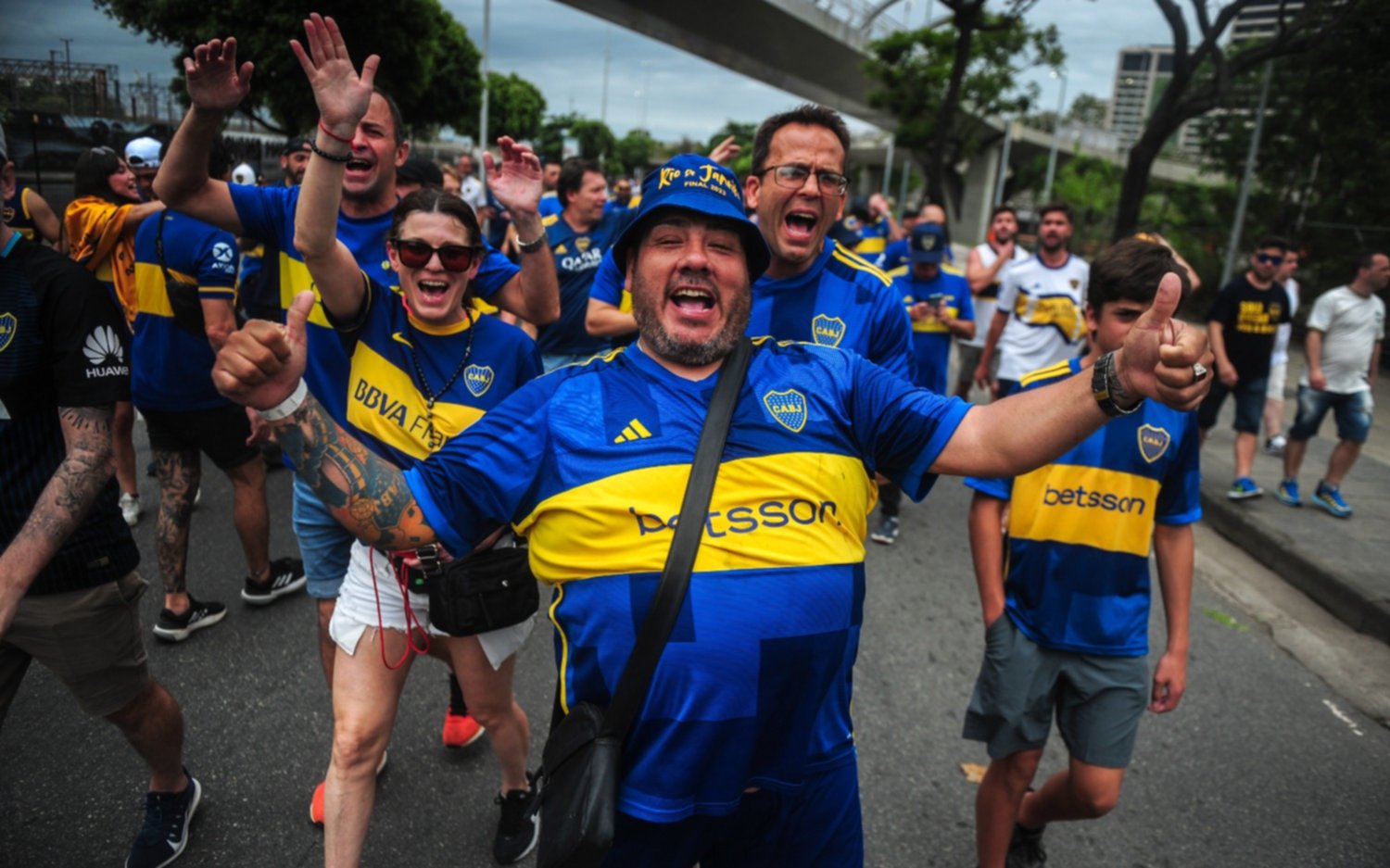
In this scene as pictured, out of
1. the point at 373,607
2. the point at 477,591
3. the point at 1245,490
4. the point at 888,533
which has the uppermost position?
the point at 477,591

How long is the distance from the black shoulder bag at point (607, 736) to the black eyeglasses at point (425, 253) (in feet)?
4.27

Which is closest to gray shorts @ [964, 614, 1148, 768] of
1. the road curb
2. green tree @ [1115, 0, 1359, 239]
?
the road curb

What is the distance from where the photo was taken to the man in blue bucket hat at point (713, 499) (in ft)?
5.24

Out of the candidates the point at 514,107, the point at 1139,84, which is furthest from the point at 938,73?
the point at 1139,84

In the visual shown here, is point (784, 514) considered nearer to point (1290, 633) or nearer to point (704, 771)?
point (704, 771)

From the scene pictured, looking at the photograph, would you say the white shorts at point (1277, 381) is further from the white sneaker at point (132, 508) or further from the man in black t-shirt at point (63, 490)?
the white sneaker at point (132, 508)

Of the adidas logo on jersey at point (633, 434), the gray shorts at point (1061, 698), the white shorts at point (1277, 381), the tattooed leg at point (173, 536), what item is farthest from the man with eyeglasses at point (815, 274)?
the white shorts at point (1277, 381)

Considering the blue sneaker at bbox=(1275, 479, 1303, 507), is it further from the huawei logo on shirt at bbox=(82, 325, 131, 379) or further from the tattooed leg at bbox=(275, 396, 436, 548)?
the huawei logo on shirt at bbox=(82, 325, 131, 379)

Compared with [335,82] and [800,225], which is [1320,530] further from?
[335,82]

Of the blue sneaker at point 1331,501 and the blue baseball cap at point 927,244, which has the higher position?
the blue baseball cap at point 927,244

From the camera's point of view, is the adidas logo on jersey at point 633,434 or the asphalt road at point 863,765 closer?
the adidas logo on jersey at point 633,434

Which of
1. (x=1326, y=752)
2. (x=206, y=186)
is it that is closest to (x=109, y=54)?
(x=206, y=186)

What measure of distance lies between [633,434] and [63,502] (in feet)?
5.07

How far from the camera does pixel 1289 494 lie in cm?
707
